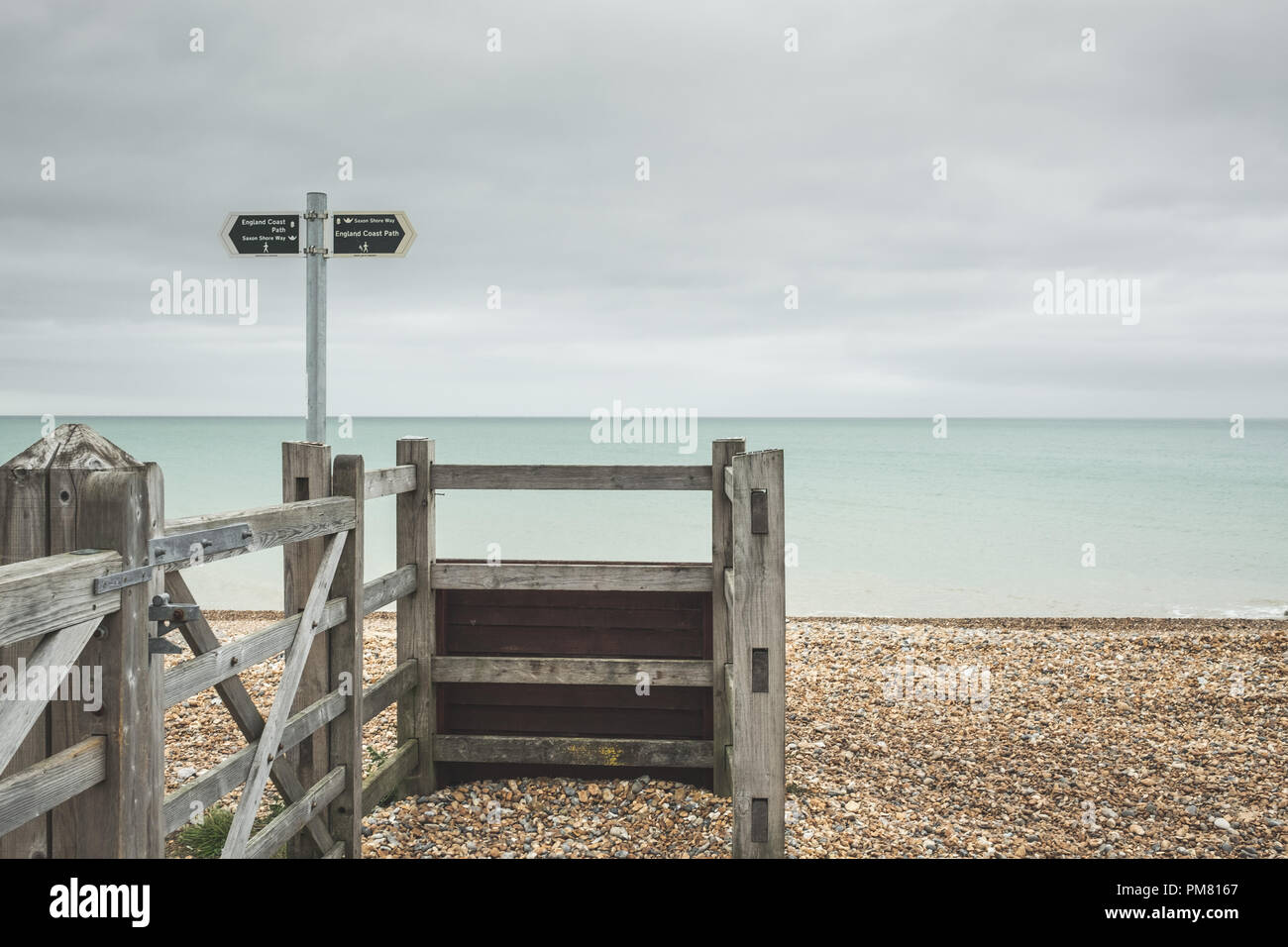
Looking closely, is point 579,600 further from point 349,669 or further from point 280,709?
point 280,709

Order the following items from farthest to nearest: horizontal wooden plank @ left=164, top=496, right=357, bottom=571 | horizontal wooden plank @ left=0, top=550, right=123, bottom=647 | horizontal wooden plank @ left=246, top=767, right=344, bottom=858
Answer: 1. horizontal wooden plank @ left=246, top=767, right=344, bottom=858
2. horizontal wooden plank @ left=164, top=496, right=357, bottom=571
3. horizontal wooden plank @ left=0, top=550, right=123, bottom=647

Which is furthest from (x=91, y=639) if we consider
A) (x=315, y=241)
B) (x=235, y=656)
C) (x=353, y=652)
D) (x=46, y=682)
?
(x=315, y=241)

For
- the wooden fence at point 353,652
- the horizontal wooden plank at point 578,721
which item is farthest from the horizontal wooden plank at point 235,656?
the horizontal wooden plank at point 578,721

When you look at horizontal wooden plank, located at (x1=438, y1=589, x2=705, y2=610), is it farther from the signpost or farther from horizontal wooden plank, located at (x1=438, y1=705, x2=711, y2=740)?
the signpost

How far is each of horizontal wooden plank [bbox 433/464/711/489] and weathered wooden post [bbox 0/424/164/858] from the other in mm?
2784

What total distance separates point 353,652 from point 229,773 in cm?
98

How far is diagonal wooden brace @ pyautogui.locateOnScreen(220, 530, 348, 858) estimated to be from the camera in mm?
3094

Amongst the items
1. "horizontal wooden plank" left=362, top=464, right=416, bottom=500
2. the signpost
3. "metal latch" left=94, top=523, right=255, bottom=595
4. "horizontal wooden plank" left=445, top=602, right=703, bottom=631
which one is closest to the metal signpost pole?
the signpost

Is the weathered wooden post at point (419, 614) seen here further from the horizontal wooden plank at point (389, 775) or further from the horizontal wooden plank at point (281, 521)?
the horizontal wooden plank at point (281, 521)

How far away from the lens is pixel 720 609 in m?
5.00

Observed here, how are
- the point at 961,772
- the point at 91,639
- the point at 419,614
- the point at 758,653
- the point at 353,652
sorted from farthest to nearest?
the point at 961,772 < the point at 419,614 < the point at 353,652 < the point at 758,653 < the point at 91,639

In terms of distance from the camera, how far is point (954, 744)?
5789 millimetres
